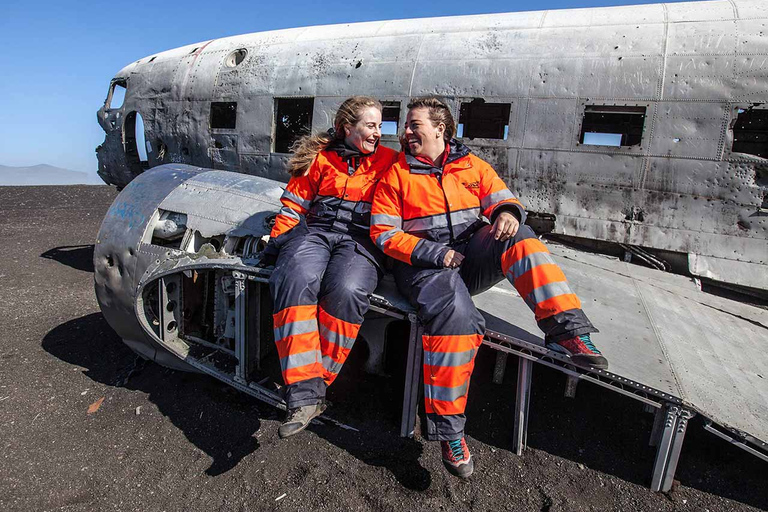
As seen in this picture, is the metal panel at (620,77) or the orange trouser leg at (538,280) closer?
the orange trouser leg at (538,280)

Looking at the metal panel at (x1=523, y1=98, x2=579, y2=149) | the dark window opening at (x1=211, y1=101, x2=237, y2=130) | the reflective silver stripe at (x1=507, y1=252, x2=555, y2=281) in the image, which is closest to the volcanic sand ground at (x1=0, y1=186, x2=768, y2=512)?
the reflective silver stripe at (x1=507, y1=252, x2=555, y2=281)

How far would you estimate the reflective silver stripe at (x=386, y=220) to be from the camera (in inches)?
123

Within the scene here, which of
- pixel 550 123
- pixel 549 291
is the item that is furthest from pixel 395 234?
pixel 550 123

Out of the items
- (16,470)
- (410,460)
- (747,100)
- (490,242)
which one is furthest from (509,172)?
(16,470)

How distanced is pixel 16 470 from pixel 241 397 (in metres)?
1.59

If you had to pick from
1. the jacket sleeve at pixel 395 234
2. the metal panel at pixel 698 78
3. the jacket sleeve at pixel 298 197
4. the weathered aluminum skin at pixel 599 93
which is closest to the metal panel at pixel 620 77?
the weathered aluminum skin at pixel 599 93

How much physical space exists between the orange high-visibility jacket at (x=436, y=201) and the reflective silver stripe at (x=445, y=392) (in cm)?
92

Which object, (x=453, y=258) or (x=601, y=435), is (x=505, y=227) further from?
(x=601, y=435)

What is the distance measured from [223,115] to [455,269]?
18.4 feet

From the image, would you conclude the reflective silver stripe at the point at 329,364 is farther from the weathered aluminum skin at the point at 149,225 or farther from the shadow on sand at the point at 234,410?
the weathered aluminum skin at the point at 149,225

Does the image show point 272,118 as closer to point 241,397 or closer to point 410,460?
point 241,397

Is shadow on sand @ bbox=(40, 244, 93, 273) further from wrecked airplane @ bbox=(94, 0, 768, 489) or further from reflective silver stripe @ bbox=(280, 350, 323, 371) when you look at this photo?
reflective silver stripe @ bbox=(280, 350, 323, 371)

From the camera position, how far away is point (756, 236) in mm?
4578

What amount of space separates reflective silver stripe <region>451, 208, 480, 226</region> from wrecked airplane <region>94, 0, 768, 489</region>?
0.68 m
